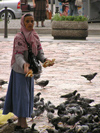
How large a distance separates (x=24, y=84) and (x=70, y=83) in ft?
10.1

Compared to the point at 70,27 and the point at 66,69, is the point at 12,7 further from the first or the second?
the point at 66,69

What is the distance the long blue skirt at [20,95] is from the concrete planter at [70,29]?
1052 centimetres

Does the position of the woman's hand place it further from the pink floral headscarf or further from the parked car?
the parked car

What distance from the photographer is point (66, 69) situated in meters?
8.75

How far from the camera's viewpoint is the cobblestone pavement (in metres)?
6.30

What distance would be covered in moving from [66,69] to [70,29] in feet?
20.5

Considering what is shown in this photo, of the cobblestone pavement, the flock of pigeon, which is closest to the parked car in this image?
the cobblestone pavement

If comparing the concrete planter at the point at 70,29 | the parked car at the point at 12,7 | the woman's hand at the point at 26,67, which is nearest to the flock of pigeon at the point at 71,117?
the woman's hand at the point at 26,67

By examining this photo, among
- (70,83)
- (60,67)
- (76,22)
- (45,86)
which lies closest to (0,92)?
(45,86)

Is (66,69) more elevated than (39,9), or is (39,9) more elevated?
(39,9)

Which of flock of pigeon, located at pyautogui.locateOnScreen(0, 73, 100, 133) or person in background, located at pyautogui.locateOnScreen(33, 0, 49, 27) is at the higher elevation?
person in background, located at pyautogui.locateOnScreen(33, 0, 49, 27)

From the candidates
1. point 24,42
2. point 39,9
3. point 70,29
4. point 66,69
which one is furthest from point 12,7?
point 24,42

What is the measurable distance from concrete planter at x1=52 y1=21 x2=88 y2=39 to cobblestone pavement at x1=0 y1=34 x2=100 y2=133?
728 mm

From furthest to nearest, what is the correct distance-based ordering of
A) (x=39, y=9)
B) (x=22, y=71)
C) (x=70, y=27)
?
(x=39, y=9) < (x=70, y=27) < (x=22, y=71)
